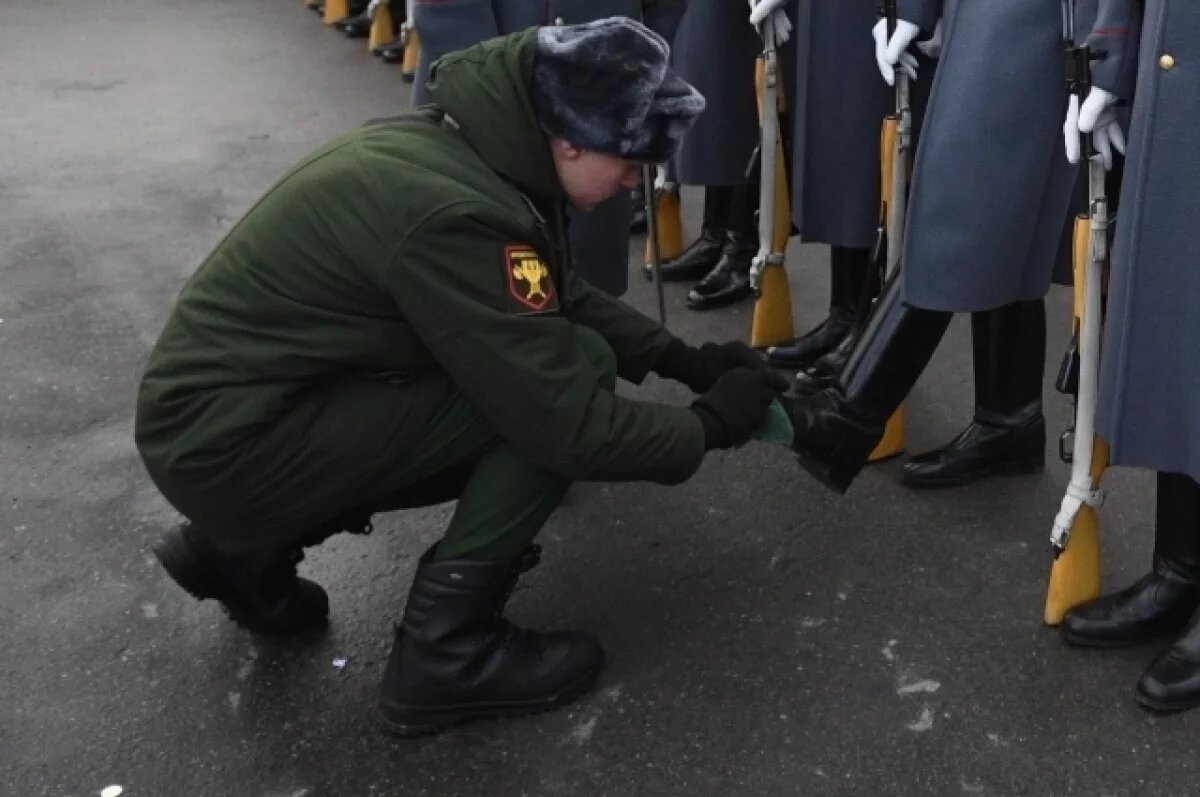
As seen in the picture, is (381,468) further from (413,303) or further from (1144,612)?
(1144,612)

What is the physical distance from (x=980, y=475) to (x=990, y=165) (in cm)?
76

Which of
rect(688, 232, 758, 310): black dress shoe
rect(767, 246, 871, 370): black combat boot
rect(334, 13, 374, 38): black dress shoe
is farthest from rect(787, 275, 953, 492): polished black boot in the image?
rect(334, 13, 374, 38): black dress shoe

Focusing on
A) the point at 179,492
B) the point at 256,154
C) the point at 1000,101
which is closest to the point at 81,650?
the point at 179,492

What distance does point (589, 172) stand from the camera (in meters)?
2.34

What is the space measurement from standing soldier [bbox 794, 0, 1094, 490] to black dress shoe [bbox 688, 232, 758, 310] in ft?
4.28

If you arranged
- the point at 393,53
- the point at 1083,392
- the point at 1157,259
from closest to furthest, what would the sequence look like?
the point at 1157,259, the point at 1083,392, the point at 393,53

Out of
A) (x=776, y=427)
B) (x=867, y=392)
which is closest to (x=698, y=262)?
(x=867, y=392)

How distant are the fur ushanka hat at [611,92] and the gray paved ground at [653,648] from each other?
35.8 inches

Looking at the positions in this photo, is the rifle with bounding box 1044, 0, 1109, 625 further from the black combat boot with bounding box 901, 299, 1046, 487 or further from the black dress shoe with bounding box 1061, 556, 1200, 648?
the black combat boot with bounding box 901, 299, 1046, 487

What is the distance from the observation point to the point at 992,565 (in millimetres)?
2865

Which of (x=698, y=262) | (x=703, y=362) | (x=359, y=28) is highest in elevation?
(x=703, y=362)

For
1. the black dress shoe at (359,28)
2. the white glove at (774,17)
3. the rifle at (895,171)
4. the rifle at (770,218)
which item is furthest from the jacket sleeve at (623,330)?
the black dress shoe at (359,28)

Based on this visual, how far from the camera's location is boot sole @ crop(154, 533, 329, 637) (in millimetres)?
2553

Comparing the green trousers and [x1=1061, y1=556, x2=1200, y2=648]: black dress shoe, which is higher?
the green trousers
